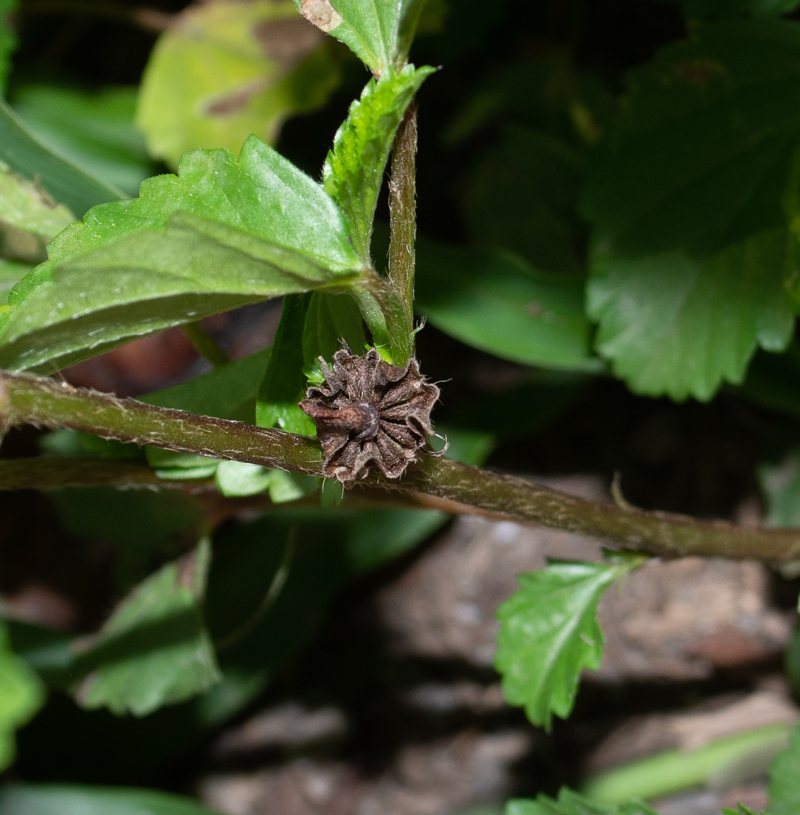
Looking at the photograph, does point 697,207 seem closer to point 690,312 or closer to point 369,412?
point 690,312

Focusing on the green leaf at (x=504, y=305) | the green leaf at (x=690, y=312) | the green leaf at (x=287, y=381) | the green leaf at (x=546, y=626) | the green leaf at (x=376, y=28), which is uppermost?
the green leaf at (x=376, y=28)

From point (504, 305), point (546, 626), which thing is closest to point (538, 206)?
point (504, 305)

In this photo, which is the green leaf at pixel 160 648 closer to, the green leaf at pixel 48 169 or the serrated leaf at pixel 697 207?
the green leaf at pixel 48 169

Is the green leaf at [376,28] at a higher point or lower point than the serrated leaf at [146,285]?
higher

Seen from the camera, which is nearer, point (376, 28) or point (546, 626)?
point (376, 28)

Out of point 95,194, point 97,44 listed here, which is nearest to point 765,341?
point 95,194

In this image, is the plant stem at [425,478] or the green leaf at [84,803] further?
the green leaf at [84,803]

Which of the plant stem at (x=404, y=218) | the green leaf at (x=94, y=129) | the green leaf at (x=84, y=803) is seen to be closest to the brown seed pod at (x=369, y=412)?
the plant stem at (x=404, y=218)
